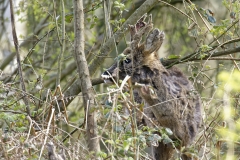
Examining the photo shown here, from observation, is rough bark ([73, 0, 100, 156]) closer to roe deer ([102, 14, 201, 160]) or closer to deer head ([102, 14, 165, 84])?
roe deer ([102, 14, 201, 160])

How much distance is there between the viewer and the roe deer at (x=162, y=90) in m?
5.71

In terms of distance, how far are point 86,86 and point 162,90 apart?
1.68 metres

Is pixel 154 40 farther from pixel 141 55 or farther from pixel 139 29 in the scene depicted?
pixel 141 55

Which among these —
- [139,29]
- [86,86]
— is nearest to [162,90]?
[139,29]

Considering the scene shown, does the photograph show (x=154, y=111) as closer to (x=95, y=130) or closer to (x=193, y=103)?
(x=193, y=103)

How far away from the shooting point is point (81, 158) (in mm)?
3789

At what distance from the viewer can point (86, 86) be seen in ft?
14.4

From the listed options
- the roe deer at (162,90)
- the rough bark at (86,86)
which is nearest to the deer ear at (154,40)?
the roe deer at (162,90)

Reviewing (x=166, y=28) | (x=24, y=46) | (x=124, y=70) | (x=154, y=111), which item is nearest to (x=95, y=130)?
(x=154, y=111)

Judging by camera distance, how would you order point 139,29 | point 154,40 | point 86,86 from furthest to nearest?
point 154,40
point 139,29
point 86,86

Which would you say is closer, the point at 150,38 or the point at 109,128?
the point at 109,128

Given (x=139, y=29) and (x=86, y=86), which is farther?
(x=139, y=29)

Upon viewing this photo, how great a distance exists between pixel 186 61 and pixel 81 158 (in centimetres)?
219

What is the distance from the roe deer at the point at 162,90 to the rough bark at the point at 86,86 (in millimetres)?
894
